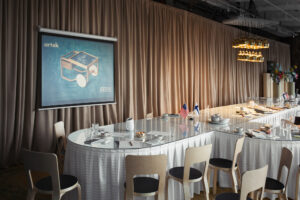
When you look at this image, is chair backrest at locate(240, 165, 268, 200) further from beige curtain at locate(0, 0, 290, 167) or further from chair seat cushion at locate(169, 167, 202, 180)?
beige curtain at locate(0, 0, 290, 167)

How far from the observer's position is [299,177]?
2.76 m

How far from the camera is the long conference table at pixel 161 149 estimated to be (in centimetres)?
249

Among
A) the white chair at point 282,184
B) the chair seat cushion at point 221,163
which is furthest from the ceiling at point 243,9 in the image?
the white chair at point 282,184

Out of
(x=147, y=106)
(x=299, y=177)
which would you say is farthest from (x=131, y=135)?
(x=147, y=106)

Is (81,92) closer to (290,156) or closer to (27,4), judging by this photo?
(27,4)

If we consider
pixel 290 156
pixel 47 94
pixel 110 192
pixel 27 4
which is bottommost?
pixel 110 192

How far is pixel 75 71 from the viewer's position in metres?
4.91

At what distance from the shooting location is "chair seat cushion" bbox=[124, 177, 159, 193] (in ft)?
7.56

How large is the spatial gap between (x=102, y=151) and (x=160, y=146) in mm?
612

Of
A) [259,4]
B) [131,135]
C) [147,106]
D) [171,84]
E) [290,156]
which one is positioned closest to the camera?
[290,156]

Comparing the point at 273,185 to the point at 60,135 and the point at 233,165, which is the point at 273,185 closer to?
the point at 233,165

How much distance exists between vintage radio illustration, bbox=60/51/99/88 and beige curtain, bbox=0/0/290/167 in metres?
0.46

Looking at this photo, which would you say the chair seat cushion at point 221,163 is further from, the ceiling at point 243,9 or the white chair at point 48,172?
the ceiling at point 243,9

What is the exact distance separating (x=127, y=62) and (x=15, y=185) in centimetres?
332
